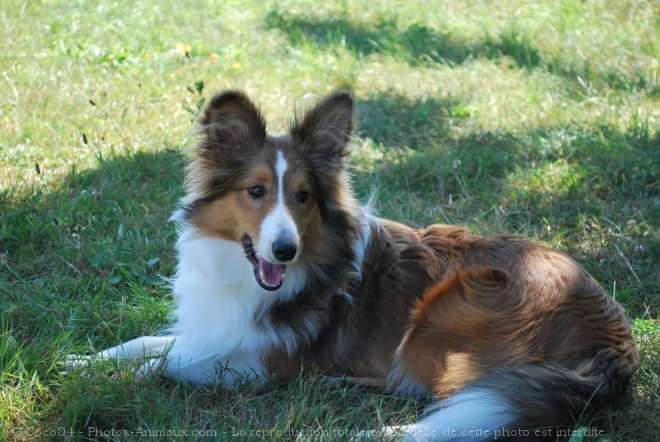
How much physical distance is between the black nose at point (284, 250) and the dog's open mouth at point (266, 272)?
0.16 m

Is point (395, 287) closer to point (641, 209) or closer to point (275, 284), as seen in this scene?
point (275, 284)

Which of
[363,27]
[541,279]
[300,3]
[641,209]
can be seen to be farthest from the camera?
[300,3]

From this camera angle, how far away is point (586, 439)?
352 cm

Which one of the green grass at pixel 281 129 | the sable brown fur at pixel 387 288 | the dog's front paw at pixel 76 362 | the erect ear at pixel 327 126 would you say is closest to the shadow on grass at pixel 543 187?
→ the green grass at pixel 281 129

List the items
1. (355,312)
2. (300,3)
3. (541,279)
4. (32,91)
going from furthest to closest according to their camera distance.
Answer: (300,3) < (32,91) < (355,312) < (541,279)

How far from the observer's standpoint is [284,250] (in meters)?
3.78

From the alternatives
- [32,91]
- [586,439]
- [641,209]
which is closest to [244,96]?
[586,439]

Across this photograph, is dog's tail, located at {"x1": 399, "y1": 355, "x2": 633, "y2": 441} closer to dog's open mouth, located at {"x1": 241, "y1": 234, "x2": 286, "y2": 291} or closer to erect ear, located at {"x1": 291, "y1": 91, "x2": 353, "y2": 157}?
dog's open mouth, located at {"x1": 241, "y1": 234, "x2": 286, "y2": 291}

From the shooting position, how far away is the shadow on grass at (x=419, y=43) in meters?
8.94

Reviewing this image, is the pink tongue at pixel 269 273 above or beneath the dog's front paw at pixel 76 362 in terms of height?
above

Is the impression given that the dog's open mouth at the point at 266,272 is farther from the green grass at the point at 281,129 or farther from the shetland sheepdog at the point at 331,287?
the green grass at the point at 281,129

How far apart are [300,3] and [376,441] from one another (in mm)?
8668

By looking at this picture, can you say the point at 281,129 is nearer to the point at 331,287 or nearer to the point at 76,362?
the point at 331,287

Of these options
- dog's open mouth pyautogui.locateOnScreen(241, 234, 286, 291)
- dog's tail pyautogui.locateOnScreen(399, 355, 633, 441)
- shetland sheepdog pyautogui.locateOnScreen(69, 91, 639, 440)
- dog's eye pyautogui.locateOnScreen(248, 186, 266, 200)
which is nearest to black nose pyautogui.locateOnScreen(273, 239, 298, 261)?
shetland sheepdog pyautogui.locateOnScreen(69, 91, 639, 440)
